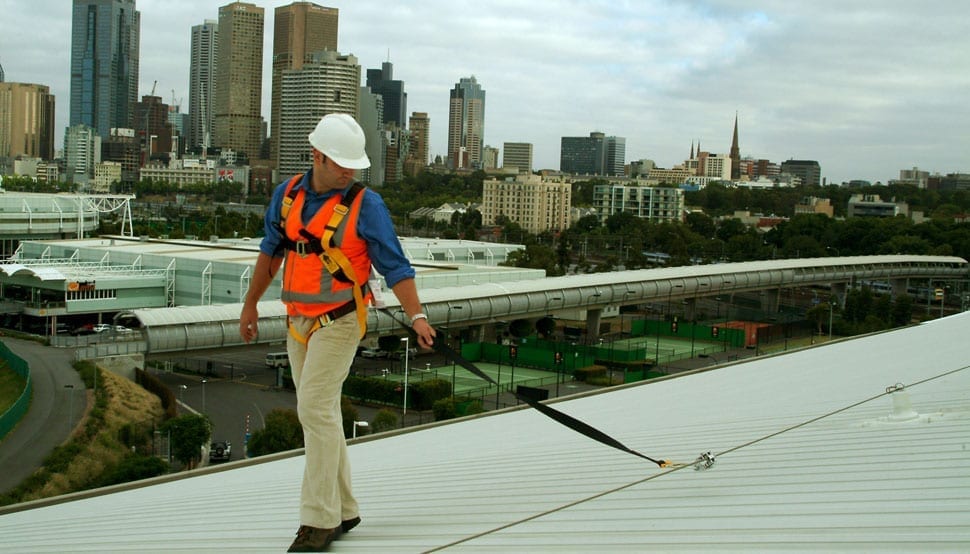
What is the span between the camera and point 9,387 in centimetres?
1550

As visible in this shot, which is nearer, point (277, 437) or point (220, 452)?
point (277, 437)

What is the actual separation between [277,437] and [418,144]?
12650 centimetres

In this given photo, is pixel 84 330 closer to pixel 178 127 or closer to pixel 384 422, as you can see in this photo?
pixel 384 422

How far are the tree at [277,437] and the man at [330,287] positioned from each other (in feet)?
29.6

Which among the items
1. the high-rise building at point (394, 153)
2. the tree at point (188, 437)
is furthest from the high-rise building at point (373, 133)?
the tree at point (188, 437)

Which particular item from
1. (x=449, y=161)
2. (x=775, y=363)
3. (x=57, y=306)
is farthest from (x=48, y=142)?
(x=775, y=363)

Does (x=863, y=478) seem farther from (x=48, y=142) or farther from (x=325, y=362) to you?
(x=48, y=142)

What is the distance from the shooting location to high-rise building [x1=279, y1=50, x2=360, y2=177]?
306 feet

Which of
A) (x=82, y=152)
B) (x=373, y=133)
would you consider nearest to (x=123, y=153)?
(x=82, y=152)

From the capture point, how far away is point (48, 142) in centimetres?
15138

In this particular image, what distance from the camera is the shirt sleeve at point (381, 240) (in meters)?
2.67

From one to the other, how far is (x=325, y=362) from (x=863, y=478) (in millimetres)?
1540

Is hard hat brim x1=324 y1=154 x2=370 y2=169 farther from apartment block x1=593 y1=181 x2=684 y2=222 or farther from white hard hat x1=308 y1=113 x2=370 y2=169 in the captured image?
apartment block x1=593 y1=181 x2=684 y2=222

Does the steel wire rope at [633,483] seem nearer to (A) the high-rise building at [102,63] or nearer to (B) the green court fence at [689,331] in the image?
(B) the green court fence at [689,331]
